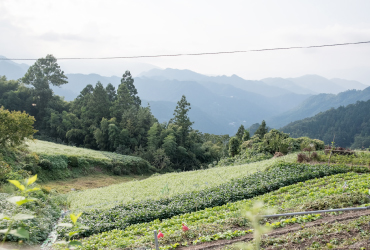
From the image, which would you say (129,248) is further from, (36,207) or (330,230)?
(36,207)

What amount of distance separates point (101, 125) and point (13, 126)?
85.0 feet

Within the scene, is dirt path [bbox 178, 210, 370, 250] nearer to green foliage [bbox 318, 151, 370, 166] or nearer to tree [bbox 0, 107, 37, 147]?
green foliage [bbox 318, 151, 370, 166]

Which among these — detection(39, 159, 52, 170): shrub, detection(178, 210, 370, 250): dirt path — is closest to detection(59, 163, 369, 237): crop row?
detection(178, 210, 370, 250): dirt path

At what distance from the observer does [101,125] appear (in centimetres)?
4147

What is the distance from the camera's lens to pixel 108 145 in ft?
139

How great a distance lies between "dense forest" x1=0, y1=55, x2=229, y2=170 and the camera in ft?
136

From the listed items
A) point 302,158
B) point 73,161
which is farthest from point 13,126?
point 302,158

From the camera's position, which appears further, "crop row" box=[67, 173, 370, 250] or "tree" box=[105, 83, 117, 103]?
"tree" box=[105, 83, 117, 103]

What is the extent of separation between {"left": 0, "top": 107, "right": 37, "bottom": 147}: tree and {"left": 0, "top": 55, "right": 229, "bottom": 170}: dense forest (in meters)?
23.7

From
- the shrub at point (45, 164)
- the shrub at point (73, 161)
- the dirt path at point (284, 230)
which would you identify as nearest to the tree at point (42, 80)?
the shrub at point (73, 161)

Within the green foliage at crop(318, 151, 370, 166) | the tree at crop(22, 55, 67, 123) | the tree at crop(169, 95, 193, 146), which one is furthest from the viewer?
the tree at crop(169, 95, 193, 146)

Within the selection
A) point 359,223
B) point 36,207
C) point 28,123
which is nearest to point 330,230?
point 359,223

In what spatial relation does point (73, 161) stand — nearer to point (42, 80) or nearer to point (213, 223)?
point (213, 223)

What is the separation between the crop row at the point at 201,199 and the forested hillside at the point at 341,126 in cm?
7882
